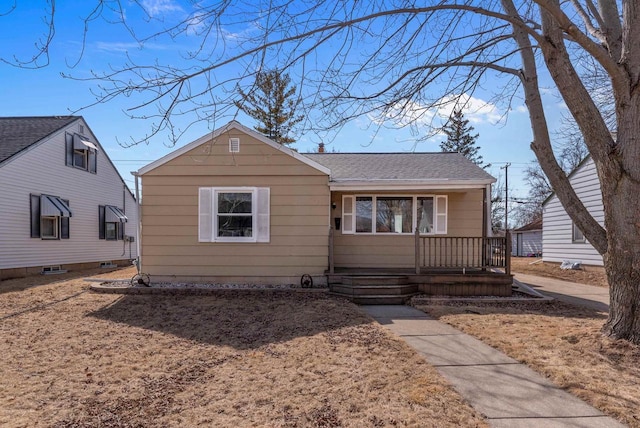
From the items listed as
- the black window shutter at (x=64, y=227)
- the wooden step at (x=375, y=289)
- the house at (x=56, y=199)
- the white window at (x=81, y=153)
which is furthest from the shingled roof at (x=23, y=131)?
the wooden step at (x=375, y=289)

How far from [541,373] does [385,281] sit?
15.6 feet

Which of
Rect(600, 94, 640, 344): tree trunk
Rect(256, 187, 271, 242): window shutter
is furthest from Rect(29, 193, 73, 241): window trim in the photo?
Rect(600, 94, 640, 344): tree trunk

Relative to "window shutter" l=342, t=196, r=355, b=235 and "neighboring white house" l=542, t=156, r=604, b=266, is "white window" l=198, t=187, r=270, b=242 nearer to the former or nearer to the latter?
"window shutter" l=342, t=196, r=355, b=235

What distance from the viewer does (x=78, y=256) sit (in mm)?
15156

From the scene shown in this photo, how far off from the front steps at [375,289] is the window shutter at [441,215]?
1.98m

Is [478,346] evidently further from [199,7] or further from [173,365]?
[199,7]

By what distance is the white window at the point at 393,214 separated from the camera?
10109mm

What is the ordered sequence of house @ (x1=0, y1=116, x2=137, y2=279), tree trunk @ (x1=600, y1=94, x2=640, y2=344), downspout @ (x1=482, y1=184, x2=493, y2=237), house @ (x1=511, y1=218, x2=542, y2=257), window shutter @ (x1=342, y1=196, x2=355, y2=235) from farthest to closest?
house @ (x1=511, y1=218, x2=542, y2=257)
house @ (x1=0, y1=116, x2=137, y2=279)
window shutter @ (x1=342, y1=196, x2=355, y2=235)
downspout @ (x1=482, y1=184, x2=493, y2=237)
tree trunk @ (x1=600, y1=94, x2=640, y2=344)

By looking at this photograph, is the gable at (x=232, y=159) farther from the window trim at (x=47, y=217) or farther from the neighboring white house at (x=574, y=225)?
the neighboring white house at (x=574, y=225)

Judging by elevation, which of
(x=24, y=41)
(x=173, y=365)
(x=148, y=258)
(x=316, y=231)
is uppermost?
(x=24, y=41)

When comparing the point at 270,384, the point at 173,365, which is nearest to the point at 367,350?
the point at 270,384

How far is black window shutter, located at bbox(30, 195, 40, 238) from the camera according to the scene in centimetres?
1277

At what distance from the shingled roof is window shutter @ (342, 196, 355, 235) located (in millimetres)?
9917

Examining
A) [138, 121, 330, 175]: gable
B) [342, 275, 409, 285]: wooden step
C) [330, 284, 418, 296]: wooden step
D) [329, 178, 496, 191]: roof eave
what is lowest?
[330, 284, 418, 296]: wooden step
